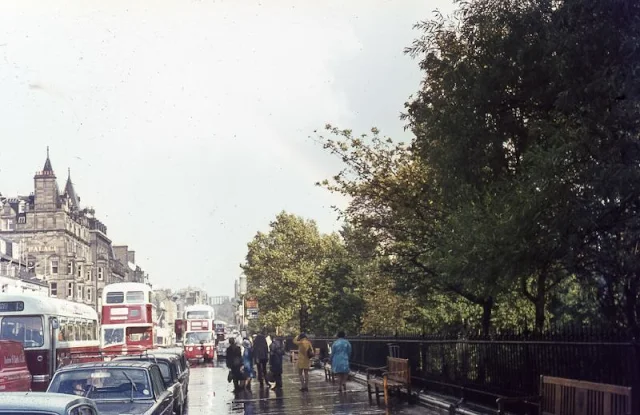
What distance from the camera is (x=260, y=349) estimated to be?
29.8 m

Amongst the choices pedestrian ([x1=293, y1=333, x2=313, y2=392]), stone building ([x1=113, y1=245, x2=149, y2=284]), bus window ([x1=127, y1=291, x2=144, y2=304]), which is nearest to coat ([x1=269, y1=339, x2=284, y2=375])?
pedestrian ([x1=293, y1=333, x2=313, y2=392])

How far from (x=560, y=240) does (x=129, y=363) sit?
20.7 feet

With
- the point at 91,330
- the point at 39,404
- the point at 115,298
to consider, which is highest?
the point at 39,404

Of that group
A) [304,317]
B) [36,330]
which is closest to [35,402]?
[36,330]

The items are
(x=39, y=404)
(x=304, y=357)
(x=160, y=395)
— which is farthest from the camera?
(x=304, y=357)

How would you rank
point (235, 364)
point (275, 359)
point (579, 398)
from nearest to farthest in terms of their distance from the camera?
1. point (579, 398)
2. point (275, 359)
3. point (235, 364)

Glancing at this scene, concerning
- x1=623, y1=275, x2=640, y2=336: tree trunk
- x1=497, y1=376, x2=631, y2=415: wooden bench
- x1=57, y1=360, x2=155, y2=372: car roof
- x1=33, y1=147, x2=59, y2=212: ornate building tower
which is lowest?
x1=497, y1=376, x2=631, y2=415: wooden bench

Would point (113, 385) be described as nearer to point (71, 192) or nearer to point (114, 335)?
point (114, 335)

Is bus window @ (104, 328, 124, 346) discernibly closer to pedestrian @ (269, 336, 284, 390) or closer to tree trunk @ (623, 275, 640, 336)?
pedestrian @ (269, 336, 284, 390)

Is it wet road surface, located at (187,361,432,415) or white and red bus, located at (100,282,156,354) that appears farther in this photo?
white and red bus, located at (100,282,156,354)

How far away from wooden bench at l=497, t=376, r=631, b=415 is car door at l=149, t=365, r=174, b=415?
4.96 metres

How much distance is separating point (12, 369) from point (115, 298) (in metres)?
21.6

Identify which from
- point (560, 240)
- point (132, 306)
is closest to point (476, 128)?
point (560, 240)

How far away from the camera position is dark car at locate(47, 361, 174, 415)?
1164cm
